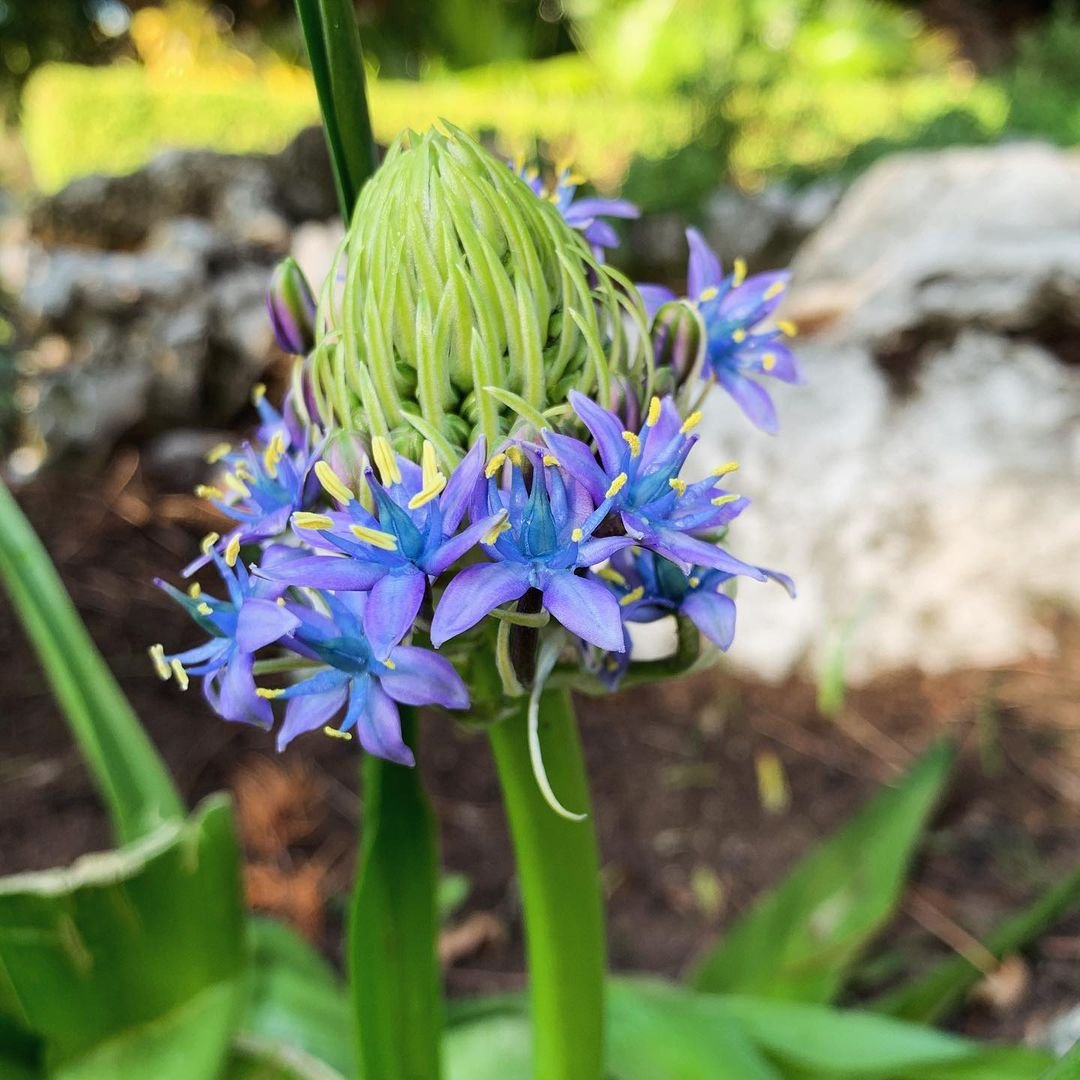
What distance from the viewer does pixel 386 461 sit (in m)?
0.55

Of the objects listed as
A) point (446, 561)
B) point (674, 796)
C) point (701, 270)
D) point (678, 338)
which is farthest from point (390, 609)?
point (674, 796)

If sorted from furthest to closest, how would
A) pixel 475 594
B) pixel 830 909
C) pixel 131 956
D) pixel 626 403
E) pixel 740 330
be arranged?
pixel 830 909, pixel 131 956, pixel 740 330, pixel 626 403, pixel 475 594

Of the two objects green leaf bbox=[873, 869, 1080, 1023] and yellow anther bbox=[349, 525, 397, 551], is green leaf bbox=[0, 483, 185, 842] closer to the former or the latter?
yellow anther bbox=[349, 525, 397, 551]

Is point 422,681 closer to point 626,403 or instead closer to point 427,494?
point 427,494

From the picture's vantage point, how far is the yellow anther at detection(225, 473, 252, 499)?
66 centimetres

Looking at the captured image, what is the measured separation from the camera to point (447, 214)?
0.58 metres

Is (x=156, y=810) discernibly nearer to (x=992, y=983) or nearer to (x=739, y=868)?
(x=739, y=868)

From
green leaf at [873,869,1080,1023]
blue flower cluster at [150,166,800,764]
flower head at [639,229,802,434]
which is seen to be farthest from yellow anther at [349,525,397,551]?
green leaf at [873,869,1080,1023]

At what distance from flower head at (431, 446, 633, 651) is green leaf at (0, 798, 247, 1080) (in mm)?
589

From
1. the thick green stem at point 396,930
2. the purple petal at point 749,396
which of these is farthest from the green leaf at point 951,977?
the purple petal at point 749,396

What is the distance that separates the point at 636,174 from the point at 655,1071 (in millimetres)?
4917

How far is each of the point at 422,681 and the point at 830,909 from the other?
115 centimetres

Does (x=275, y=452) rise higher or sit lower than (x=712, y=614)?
higher

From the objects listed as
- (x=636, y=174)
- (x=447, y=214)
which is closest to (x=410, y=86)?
(x=636, y=174)
